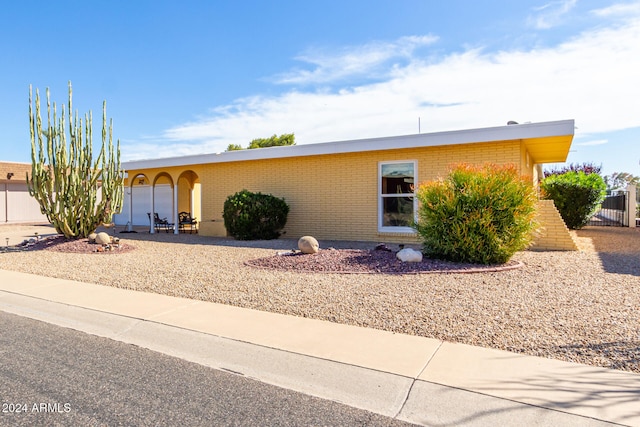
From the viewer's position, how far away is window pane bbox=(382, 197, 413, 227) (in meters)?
13.5

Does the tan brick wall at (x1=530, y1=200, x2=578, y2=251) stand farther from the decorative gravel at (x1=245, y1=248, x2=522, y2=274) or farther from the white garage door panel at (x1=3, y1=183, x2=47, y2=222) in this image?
the white garage door panel at (x1=3, y1=183, x2=47, y2=222)

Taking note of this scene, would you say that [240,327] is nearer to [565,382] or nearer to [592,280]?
[565,382]

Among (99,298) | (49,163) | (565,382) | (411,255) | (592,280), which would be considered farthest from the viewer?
(49,163)

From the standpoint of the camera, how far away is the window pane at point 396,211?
44.4ft

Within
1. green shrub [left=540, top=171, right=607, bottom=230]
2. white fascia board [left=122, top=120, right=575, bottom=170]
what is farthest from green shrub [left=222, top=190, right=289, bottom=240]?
green shrub [left=540, top=171, right=607, bottom=230]

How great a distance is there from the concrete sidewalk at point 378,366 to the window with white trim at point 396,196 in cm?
817

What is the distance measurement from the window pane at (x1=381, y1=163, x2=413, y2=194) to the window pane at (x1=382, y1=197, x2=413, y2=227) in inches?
9.6

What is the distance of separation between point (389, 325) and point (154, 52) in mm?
15708

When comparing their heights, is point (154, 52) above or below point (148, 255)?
above

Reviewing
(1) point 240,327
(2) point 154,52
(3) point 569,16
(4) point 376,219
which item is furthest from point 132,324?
(2) point 154,52

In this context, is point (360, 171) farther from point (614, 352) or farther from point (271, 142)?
point (271, 142)

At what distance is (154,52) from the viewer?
1730cm

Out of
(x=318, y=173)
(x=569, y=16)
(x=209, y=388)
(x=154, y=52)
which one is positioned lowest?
(x=209, y=388)

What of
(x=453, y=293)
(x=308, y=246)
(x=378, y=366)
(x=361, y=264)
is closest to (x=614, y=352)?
(x=378, y=366)
